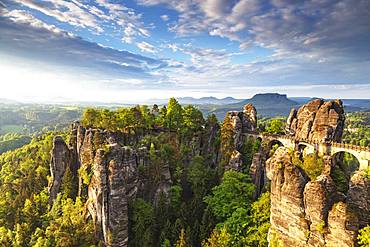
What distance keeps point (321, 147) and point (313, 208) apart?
29150 mm

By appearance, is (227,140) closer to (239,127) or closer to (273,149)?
→ (239,127)

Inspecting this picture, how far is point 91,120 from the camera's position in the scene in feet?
224

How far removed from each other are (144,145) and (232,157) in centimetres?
1925

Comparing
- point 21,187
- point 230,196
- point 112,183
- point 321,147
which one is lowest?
point 21,187

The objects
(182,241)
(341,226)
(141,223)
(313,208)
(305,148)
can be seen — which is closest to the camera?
(341,226)

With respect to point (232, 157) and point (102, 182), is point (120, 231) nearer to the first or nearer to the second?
point (102, 182)

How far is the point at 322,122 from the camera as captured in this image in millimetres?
55531

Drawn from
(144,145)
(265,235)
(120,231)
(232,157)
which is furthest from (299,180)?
(144,145)

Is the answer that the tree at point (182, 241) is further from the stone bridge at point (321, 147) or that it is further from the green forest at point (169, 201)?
the stone bridge at point (321, 147)

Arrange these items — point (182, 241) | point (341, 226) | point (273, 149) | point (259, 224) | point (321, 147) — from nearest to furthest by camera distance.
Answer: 1. point (341, 226)
2. point (182, 241)
3. point (259, 224)
4. point (321, 147)
5. point (273, 149)

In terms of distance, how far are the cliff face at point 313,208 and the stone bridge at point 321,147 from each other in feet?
47.1

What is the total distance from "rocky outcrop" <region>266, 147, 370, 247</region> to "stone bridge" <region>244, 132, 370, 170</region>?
23.0 m

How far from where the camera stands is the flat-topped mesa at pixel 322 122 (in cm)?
5419

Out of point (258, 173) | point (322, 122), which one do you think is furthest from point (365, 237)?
point (322, 122)
